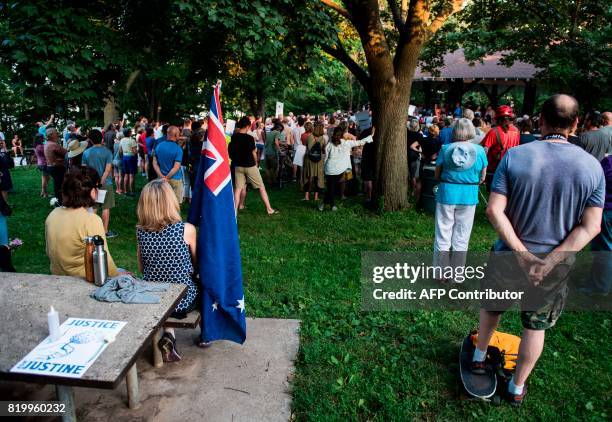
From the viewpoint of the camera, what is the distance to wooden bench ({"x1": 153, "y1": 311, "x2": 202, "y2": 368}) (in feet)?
11.4

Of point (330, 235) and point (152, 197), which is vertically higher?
point (152, 197)

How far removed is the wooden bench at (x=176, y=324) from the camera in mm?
3473

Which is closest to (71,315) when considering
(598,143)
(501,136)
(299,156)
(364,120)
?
(598,143)

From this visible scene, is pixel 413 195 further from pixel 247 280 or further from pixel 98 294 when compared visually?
pixel 98 294

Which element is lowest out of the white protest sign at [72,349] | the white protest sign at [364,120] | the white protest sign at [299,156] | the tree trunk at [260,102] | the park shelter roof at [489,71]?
the white protest sign at [72,349]

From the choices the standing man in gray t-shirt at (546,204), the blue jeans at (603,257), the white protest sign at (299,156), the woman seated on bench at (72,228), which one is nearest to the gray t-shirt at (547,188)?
the standing man in gray t-shirt at (546,204)

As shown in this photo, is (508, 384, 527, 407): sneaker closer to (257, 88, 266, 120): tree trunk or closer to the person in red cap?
the person in red cap

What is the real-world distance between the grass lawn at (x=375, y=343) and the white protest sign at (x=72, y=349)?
150cm

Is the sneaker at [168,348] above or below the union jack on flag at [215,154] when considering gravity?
below

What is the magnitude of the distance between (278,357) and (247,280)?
6.30 ft

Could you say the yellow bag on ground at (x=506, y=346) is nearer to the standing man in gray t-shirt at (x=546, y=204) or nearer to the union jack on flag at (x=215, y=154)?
the standing man in gray t-shirt at (x=546, y=204)

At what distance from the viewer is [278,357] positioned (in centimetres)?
396

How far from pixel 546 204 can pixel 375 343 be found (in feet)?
6.60

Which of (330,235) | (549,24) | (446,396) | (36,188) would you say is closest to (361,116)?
(549,24)
